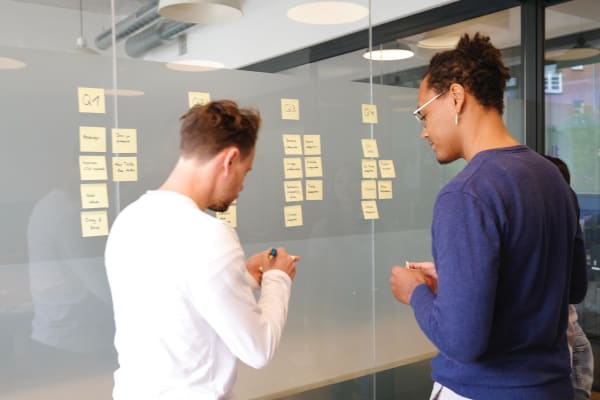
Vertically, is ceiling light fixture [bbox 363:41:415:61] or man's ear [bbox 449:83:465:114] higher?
ceiling light fixture [bbox 363:41:415:61]

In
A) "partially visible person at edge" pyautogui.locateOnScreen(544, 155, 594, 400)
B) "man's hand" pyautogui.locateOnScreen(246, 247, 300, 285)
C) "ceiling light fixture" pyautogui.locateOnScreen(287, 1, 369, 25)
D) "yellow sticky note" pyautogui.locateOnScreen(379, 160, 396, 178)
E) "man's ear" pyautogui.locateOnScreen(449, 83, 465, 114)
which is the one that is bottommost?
"partially visible person at edge" pyautogui.locateOnScreen(544, 155, 594, 400)

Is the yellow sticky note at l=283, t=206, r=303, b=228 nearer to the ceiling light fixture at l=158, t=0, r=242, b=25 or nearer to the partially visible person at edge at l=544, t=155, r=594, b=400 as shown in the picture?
the ceiling light fixture at l=158, t=0, r=242, b=25

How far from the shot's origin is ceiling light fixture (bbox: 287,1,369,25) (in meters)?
2.53

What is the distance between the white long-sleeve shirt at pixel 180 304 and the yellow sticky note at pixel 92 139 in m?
0.79

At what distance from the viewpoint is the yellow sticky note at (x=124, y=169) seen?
1.98m

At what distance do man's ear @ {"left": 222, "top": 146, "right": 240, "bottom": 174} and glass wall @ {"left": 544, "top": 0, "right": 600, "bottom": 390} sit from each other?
9.01 ft

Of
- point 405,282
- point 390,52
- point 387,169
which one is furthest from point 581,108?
point 405,282

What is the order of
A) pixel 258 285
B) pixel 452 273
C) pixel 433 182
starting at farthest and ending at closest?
pixel 433 182, pixel 258 285, pixel 452 273

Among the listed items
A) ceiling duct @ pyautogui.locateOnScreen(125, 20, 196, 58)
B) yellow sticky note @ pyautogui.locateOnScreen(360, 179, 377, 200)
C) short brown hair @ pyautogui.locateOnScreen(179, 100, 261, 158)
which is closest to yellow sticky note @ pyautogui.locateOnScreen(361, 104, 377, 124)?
yellow sticky note @ pyautogui.locateOnScreen(360, 179, 377, 200)

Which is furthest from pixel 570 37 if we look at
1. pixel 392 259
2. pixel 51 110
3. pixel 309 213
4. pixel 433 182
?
pixel 51 110

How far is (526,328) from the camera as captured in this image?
1195mm

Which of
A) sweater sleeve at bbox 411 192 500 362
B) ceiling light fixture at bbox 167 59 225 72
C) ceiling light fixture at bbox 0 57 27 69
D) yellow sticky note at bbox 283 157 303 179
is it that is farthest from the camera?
yellow sticky note at bbox 283 157 303 179

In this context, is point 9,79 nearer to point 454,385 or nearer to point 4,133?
point 4,133

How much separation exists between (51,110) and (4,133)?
0.16 metres
